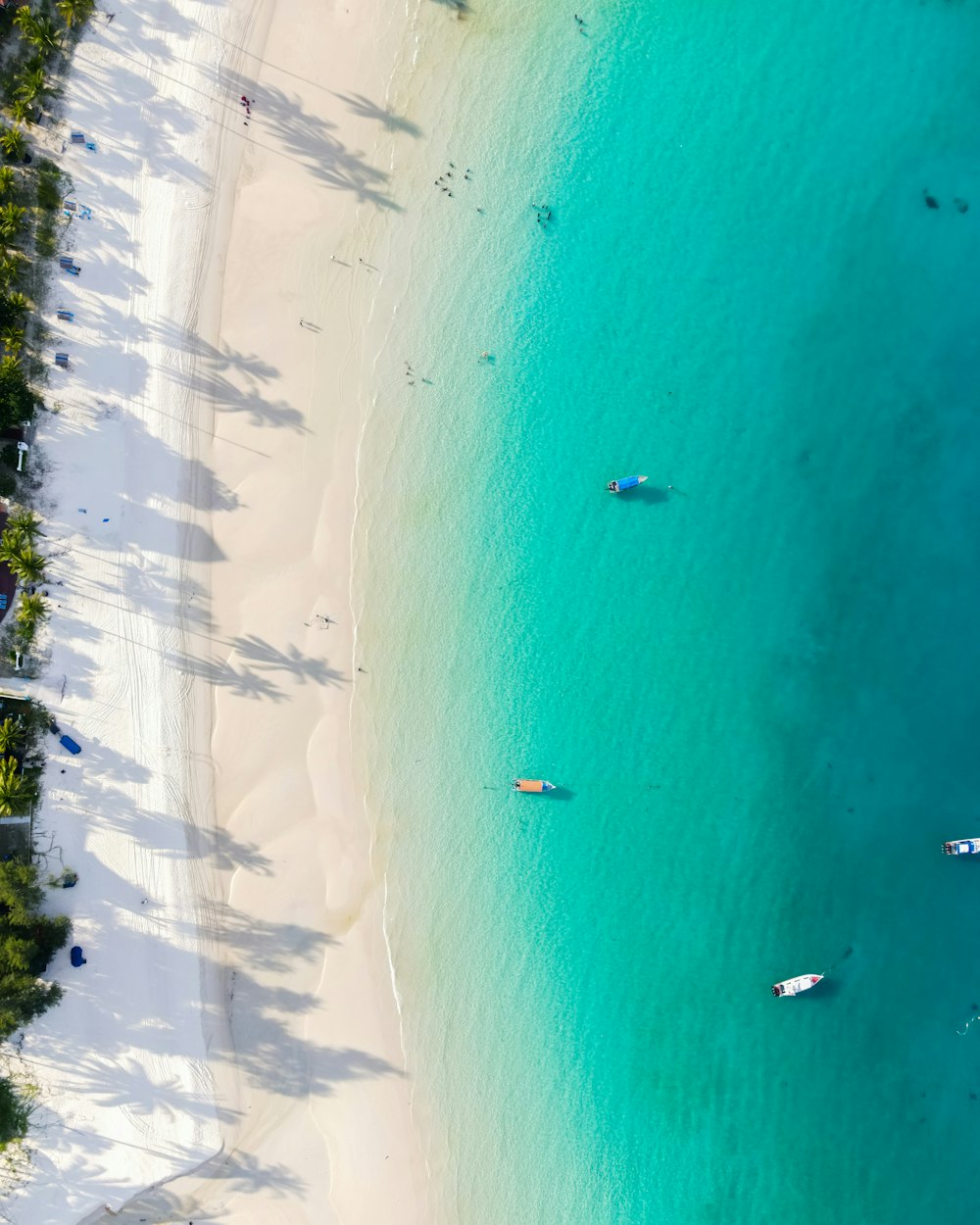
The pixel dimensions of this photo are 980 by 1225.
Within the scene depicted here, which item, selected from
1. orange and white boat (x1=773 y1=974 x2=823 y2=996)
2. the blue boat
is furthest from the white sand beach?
orange and white boat (x1=773 y1=974 x2=823 y2=996)

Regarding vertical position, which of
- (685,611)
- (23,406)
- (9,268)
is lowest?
(685,611)

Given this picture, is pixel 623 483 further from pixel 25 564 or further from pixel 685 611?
pixel 25 564

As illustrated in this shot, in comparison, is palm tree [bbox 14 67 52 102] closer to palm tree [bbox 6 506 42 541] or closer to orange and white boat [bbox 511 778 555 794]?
palm tree [bbox 6 506 42 541]

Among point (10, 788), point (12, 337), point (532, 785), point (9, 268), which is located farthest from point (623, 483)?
point (10, 788)

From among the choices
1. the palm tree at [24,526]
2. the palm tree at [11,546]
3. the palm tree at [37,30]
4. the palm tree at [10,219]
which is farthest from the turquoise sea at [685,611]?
the palm tree at [10,219]

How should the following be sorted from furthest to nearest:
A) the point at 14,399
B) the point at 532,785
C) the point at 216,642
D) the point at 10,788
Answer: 1. the point at 216,642
2. the point at 532,785
3. the point at 14,399
4. the point at 10,788

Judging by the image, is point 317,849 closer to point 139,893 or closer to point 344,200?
A: point 139,893
